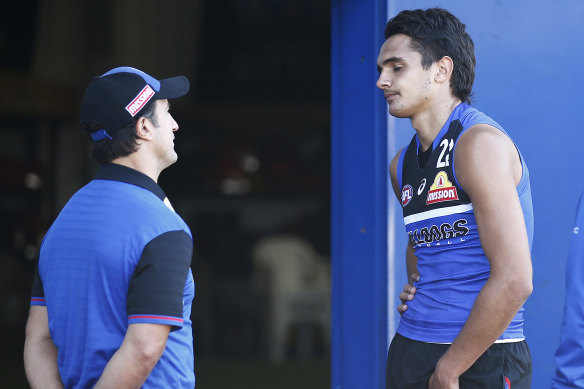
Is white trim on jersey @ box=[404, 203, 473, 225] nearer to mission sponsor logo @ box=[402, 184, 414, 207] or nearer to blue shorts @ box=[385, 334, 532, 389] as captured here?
mission sponsor logo @ box=[402, 184, 414, 207]

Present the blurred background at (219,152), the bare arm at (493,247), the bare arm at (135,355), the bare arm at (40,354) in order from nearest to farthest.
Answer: the bare arm at (135,355), the bare arm at (493,247), the bare arm at (40,354), the blurred background at (219,152)

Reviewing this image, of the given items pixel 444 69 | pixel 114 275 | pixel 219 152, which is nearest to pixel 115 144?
pixel 114 275

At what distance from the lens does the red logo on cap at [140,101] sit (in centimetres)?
156

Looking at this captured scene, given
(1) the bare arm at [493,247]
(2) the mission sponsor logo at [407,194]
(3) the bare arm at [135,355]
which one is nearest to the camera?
(3) the bare arm at [135,355]

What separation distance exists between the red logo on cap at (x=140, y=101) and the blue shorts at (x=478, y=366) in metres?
Result: 0.83

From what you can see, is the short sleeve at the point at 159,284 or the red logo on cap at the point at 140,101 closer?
the short sleeve at the point at 159,284

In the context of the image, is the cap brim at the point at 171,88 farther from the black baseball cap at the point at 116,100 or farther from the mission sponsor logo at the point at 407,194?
the mission sponsor logo at the point at 407,194

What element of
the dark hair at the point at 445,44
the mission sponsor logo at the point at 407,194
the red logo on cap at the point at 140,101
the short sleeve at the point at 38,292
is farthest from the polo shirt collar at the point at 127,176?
the dark hair at the point at 445,44

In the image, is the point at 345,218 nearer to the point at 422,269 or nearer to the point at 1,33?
the point at 422,269

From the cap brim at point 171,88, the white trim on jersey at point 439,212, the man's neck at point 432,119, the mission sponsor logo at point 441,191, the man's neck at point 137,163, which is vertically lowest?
the white trim on jersey at point 439,212

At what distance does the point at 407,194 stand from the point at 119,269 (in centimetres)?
73

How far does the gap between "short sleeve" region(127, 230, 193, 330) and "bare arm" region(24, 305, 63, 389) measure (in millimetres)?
337

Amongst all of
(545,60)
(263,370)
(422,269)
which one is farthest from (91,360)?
(263,370)

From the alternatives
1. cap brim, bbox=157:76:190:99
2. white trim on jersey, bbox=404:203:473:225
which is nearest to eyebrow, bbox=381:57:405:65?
white trim on jersey, bbox=404:203:473:225
